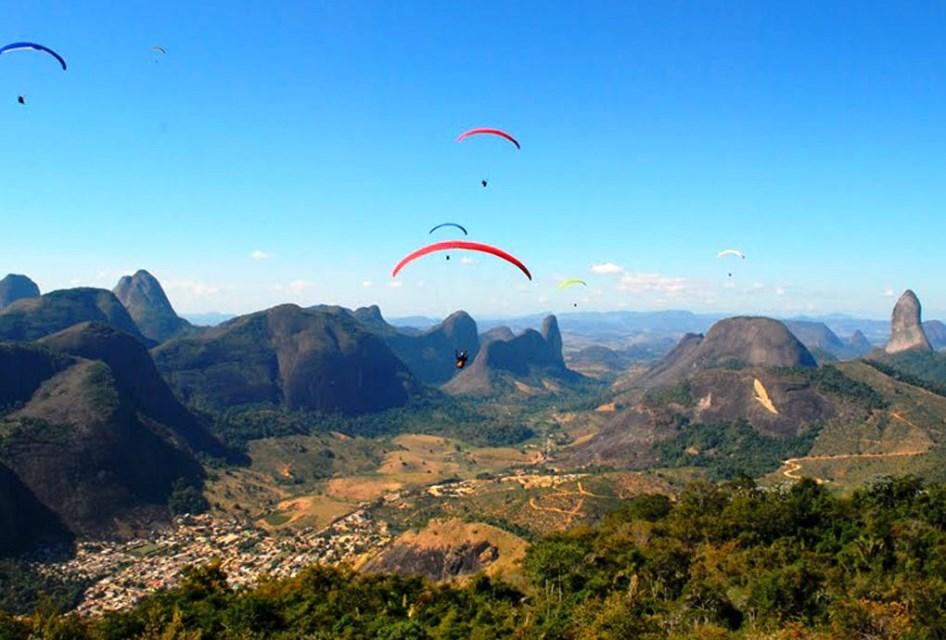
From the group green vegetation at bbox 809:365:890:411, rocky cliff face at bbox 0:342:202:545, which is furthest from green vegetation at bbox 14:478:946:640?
green vegetation at bbox 809:365:890:411

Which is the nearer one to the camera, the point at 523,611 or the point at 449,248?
the point at 449,248

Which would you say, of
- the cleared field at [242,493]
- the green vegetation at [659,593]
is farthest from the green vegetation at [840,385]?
the cleared field at [242,493]

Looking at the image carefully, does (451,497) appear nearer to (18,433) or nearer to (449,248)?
(18,433)

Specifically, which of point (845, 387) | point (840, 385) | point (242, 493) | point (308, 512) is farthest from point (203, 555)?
point (840, 385)

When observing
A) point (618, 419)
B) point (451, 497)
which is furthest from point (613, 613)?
point (618, 419)

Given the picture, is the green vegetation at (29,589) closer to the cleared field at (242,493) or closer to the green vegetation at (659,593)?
the cleared field at (242,493)

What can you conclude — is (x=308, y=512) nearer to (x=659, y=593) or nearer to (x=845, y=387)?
(x=659, y=593)
